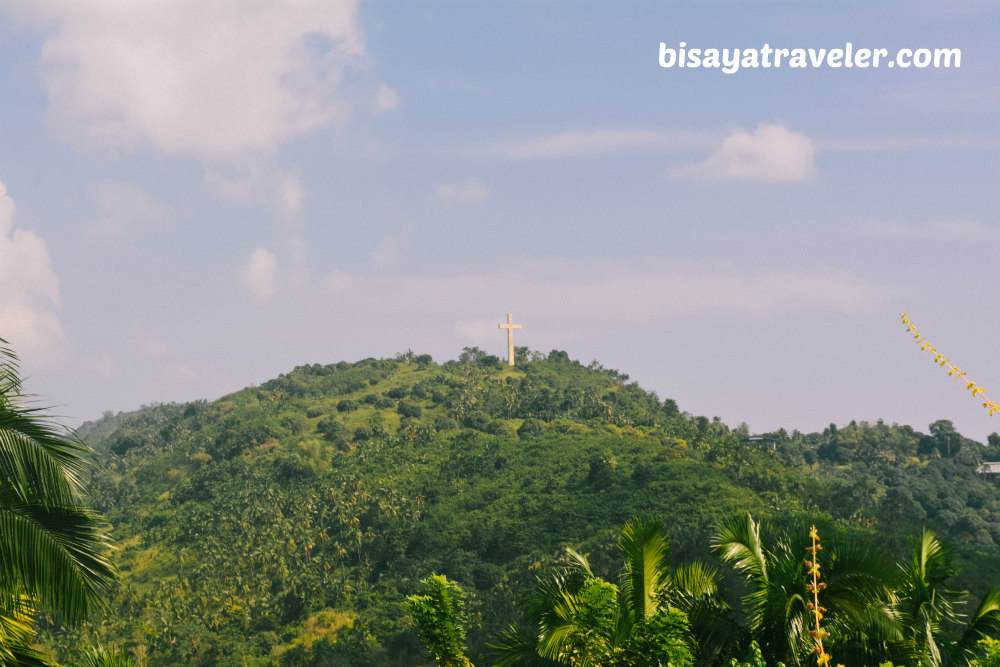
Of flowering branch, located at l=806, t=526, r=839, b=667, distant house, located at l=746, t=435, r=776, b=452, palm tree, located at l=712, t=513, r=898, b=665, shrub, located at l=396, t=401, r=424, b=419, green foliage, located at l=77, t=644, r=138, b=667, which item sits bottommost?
green foliage, located at l=77, t=644, r=138, b=667

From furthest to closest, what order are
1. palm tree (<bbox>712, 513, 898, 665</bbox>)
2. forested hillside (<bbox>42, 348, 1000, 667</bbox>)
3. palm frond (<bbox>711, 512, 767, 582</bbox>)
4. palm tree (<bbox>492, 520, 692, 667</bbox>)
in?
forested hillside (<bbox>42, 348, 1000, 667</bbox>), palm frond (<bbox>711, 512, 767, 582</bbox>), palm tree (<bbox>492, 520, 692, 667</bbox>), palm tree (<bbox>712, 513, 898, 665</bbox>)

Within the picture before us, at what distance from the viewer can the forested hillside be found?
44.9 metres

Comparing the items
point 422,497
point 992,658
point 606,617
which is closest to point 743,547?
point 606,617

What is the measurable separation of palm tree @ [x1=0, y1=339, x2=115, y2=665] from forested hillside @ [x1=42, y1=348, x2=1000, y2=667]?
30194 millimetres

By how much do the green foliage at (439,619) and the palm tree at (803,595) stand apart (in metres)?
3.00

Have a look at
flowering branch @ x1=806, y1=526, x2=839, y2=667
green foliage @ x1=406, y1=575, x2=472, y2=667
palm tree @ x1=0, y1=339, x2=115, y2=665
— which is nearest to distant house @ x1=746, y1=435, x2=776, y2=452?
green foliage @ x1=406, y1=575, x2=472, y2=667

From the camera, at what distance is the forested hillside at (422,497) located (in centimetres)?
4488

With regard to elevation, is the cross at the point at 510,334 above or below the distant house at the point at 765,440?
above

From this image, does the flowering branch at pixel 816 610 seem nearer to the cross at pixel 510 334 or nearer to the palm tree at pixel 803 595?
the palm tree at pixel 803 595

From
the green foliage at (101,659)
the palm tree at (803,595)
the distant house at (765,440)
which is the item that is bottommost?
the green foliage at (101,659)

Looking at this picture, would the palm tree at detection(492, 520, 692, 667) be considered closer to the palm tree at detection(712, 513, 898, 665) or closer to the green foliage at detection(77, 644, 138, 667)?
the palm tree at detection(712, 513, 898, 665)

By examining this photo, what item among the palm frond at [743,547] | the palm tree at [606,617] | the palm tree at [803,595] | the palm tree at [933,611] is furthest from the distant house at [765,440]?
the palm tree at [803,595]

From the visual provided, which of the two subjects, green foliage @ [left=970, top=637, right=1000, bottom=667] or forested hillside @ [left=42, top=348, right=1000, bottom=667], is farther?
forested hillside @ [left=42, top=348, right=1000, bottom=667]

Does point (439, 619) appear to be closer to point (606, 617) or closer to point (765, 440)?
point (606, 617)
